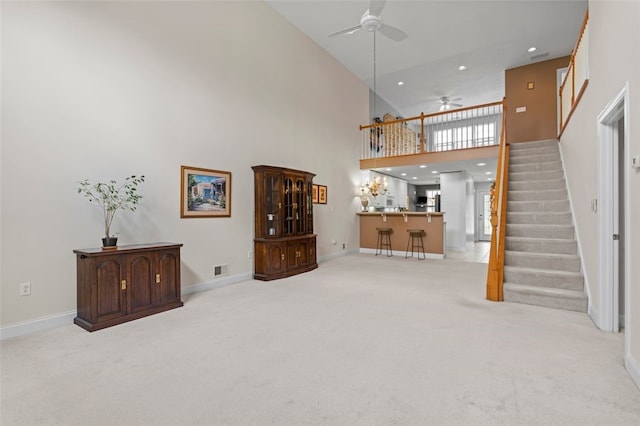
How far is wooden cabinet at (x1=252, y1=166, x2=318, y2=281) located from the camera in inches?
214

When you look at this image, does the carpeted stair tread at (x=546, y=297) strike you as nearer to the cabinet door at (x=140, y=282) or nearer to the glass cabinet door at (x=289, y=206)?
the glass cabinet door at (x=289, y=206)

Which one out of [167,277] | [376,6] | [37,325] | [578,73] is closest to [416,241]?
[578,73]

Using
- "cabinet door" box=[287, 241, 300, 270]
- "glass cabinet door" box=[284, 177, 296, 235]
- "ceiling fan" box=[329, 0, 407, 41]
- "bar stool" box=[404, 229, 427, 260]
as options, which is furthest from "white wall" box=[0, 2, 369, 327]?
"bar stool" box=[404, 229, 427, 260]

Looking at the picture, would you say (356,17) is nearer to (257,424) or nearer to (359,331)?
(359,331)

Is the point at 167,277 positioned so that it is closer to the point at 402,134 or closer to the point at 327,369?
the point at 327,369

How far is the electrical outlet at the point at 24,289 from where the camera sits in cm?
301

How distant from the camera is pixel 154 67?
4113 mm

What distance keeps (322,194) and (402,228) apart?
250 centimetres

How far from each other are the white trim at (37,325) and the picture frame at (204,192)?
174cm

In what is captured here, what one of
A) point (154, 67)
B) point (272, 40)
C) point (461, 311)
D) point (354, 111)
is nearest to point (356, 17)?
point (272, 40)

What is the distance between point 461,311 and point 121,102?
488cm

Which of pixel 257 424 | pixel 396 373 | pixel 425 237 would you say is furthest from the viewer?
pixel 425 237

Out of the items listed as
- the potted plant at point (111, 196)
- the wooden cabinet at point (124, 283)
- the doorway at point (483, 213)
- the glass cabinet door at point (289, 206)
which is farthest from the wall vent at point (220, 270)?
the doorway at point (483, 213)

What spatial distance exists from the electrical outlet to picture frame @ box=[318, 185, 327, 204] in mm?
5374
